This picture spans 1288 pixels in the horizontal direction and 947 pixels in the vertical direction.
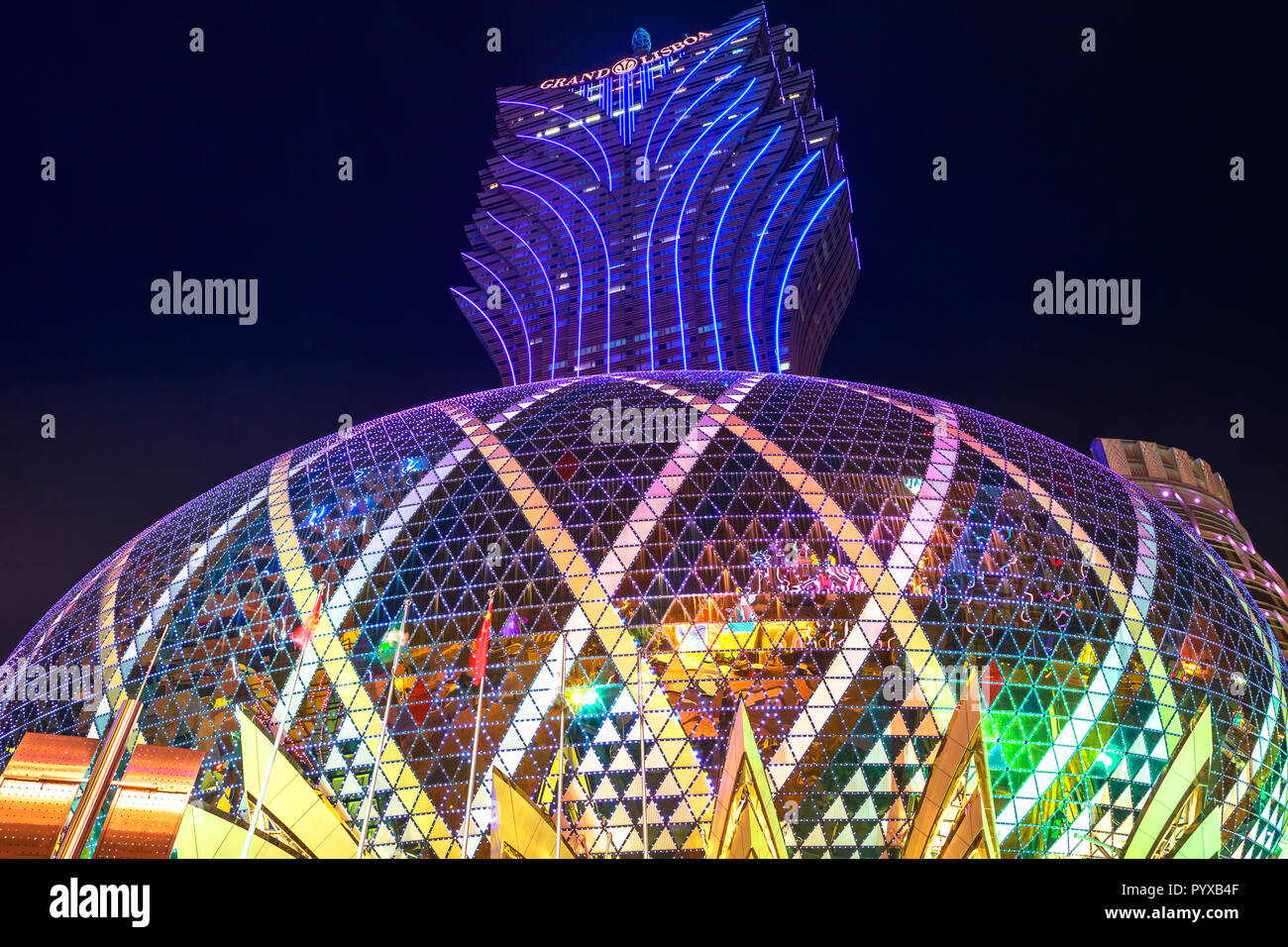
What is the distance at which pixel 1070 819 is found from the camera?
2302 cm

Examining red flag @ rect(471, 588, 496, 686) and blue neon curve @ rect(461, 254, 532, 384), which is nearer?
red flag @ rect(471, 588, 496, 686)

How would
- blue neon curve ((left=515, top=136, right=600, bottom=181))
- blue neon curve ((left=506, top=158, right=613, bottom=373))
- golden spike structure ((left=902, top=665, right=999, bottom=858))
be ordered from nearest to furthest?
golden spike structure ((left=902, top=665, right=999, bottom=858))
blue neon curve ((left=506, top=158, right=613, bottom=373))
blue neon curve ((left=515, top=136, right=600, bottom=181))

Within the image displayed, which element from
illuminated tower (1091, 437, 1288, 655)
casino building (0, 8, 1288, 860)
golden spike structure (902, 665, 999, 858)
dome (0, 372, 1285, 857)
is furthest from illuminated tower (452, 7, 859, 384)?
golden spike structure (902, 665, 999, 858)

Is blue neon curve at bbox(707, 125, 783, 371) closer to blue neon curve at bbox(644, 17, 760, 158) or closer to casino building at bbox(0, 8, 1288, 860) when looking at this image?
blue neon curve at bbox(644, 17, 760, 158)

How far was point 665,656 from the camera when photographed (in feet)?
75.7

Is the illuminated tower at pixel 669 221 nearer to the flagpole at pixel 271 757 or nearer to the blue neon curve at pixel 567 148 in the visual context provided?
the blue neon curve at pixel 567 148

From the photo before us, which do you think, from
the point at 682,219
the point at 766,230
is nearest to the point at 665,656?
the point at 766,230

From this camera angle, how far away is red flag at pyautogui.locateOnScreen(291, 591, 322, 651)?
2366 cm

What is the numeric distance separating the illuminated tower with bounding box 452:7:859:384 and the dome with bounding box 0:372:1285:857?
49.0 meters
